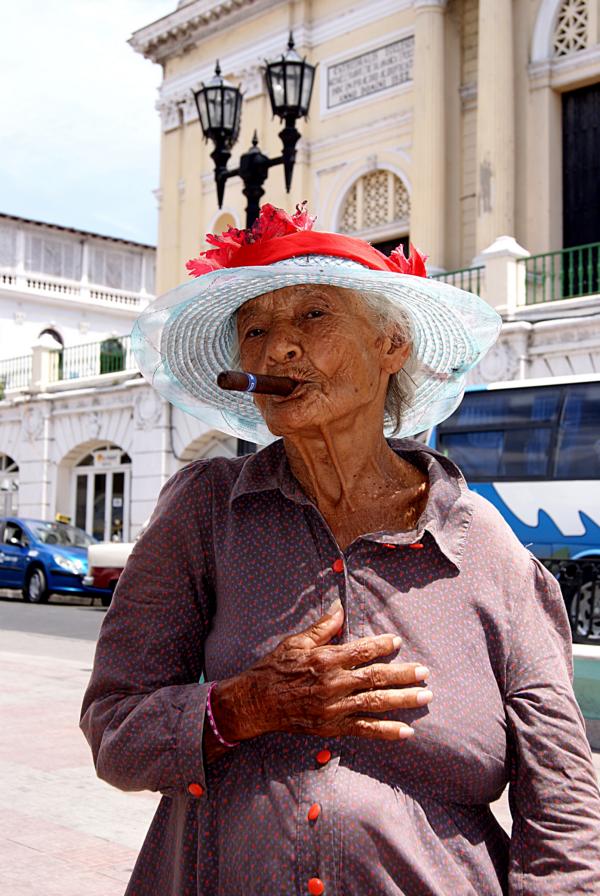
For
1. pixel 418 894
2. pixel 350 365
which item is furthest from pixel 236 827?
pixel 350 365

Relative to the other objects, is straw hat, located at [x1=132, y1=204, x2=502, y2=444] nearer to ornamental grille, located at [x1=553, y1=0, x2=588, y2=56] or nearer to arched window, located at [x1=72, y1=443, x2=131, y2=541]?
ornamental grille, located at [x1=553, y1=0, x2=588, y2=56]

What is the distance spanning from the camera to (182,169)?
28.2 m

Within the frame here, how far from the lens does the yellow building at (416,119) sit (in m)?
21.1

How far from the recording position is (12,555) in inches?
824

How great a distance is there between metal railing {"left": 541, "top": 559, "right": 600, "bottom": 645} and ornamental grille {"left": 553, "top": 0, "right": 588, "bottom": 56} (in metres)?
14.5

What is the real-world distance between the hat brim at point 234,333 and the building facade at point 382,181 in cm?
1601

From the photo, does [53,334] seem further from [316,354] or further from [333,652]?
[333,652]

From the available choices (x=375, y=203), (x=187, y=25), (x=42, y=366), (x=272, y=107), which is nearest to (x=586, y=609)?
(x=272, y=107)

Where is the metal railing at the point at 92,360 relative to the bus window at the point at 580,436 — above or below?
above

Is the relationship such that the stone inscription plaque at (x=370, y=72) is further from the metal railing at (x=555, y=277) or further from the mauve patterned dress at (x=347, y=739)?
the mauve patterned dress at (x=347, y=739)

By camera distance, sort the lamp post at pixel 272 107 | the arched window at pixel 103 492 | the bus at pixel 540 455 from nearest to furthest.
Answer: the lamp post at pixel 272 107 < the bus at pixel 540 455 < the arched window at pixel 103 492

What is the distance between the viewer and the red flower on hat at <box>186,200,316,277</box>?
2.06 metres

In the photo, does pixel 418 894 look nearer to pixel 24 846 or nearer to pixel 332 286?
pixel 332 286

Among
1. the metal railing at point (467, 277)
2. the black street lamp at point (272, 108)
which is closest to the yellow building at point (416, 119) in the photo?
the metal railing at point (467, 277)
